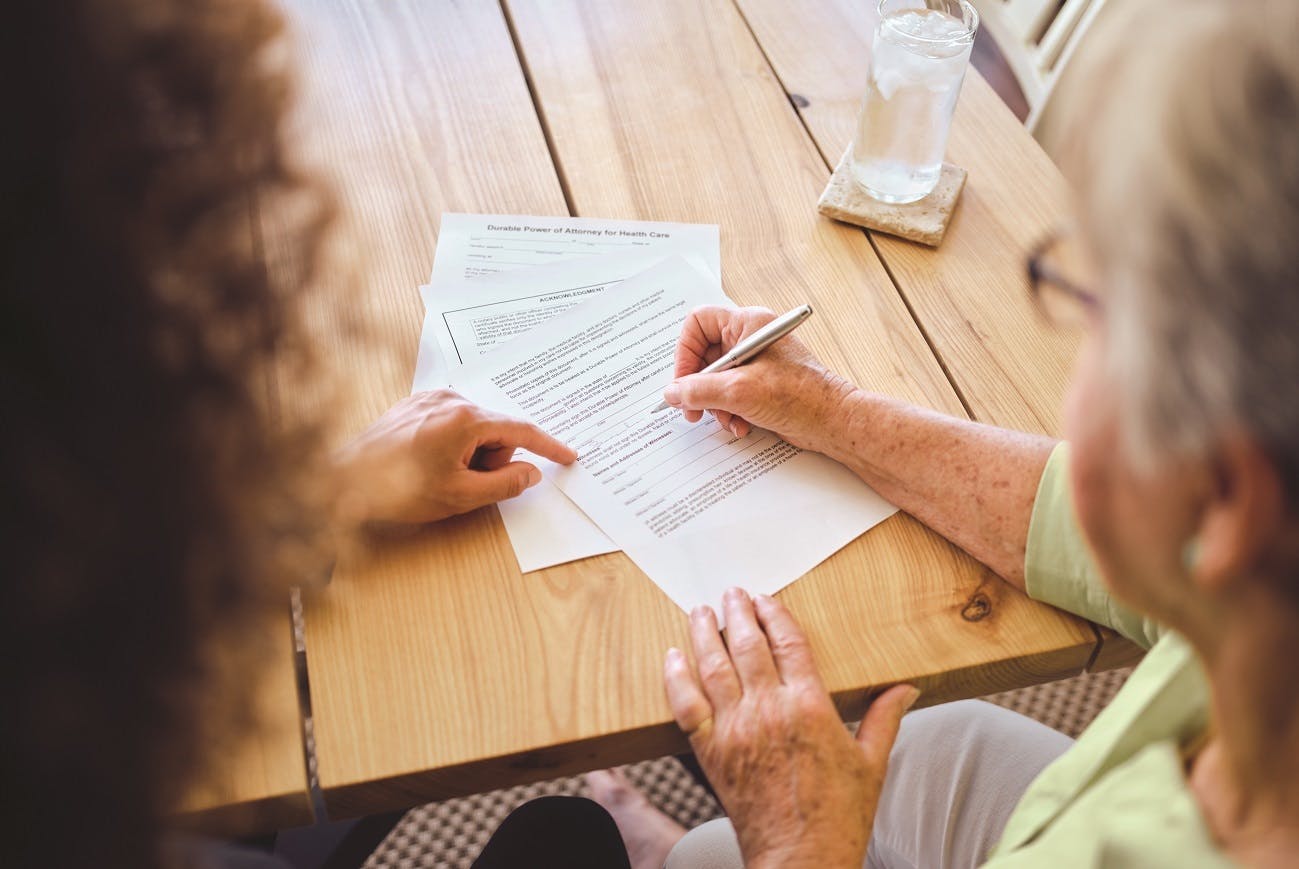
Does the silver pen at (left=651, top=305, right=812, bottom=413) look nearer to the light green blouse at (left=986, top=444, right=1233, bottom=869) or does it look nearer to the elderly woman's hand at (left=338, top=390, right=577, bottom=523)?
the elderly woman's hand at (left=338, top=390, right=577, bottom=523)

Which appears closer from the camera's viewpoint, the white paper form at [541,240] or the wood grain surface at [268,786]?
the wood grain surface at [268,786]

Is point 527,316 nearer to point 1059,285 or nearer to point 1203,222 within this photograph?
point 1059,285

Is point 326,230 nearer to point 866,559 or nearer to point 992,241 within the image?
point 866,559

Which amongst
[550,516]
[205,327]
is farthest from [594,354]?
[205,327]

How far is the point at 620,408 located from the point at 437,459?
198mm

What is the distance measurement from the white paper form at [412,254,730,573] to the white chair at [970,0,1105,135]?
2.64ft

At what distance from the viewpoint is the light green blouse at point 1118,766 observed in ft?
2.19

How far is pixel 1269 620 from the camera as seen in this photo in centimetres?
51

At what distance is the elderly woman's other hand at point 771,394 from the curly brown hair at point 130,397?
1.60 ft

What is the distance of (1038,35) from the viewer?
65.1 inches

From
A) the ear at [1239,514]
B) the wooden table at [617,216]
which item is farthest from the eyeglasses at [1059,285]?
the wooden table at [617,216]

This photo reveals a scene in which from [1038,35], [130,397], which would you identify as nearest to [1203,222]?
[130,397]

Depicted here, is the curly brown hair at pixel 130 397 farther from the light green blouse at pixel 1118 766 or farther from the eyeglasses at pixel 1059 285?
the light green blouse at pixel 1118 766

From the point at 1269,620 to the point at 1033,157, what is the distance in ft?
2.84
